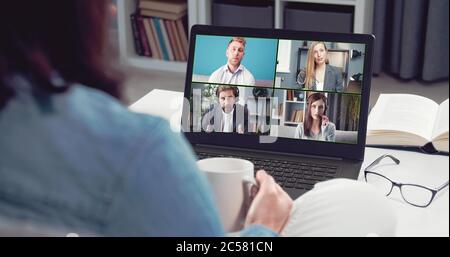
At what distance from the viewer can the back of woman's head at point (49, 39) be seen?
0.53 m

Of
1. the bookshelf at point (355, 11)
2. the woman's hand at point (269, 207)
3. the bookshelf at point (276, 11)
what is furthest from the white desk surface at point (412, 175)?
Answer: the bookshelf at point (355, 11)

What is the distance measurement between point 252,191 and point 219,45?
0.36 metres

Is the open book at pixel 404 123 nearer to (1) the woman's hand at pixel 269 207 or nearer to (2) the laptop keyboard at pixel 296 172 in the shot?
(2) the laptop keyboard at pixel 296 172

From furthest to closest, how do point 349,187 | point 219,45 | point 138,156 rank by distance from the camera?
point 219,45 → point 349,187 → point 138,156

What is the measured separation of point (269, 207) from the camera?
2.43 ft

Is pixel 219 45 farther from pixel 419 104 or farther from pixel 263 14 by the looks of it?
pixel 263 14

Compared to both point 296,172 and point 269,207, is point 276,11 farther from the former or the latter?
point 269,207

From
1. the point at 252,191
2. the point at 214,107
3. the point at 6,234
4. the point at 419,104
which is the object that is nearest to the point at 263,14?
the point at 419,104

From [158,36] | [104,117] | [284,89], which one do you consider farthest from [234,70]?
[158,36]

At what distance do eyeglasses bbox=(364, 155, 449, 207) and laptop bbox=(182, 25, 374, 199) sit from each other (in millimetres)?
25

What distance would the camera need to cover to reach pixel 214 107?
3.27 feet

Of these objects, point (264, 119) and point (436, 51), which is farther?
point (436, 51)

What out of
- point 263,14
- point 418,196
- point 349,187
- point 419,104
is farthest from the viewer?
point 263,14

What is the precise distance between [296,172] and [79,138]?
496 millimetres
